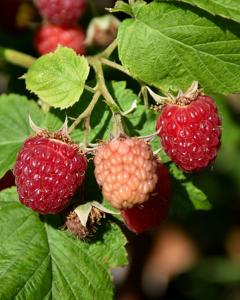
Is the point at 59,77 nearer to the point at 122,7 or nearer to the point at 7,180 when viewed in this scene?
the point at 122,7

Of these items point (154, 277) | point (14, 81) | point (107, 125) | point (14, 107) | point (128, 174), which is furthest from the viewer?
point (154, 277)

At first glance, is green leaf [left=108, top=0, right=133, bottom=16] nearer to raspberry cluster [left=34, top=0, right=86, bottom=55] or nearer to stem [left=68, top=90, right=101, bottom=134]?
stem [left=68, top=90, right=101, bottom=134]

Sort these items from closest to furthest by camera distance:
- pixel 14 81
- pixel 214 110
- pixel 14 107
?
pixel 214 110 < pixel 14 107 < pixel 14 81

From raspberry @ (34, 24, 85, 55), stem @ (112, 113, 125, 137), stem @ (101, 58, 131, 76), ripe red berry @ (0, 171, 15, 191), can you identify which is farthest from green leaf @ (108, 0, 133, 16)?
raspberry @ (34, 24, 85, 55)

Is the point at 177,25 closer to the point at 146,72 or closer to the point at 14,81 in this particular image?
the point at 146,72

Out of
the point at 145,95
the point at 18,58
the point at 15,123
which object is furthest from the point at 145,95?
the point at 18,58

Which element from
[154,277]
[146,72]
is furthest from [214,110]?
[154,277]
